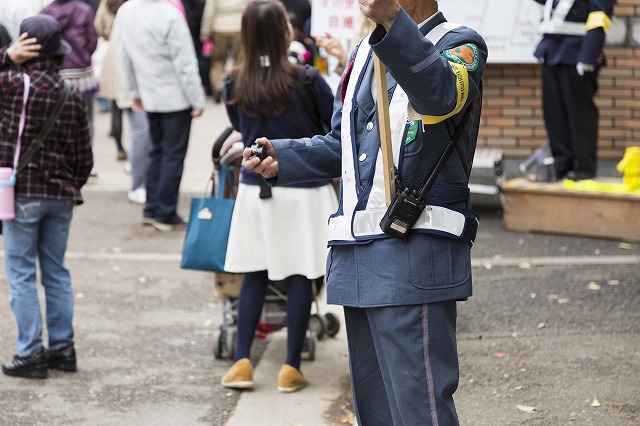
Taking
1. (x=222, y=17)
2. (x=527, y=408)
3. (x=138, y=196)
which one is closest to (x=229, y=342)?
(x=527, y=408)

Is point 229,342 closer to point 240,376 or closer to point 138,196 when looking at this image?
point 240,376

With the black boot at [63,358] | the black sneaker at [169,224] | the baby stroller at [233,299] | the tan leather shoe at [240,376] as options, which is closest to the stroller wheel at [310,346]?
the baby stroller at [233,299]

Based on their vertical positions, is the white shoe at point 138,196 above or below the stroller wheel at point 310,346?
below

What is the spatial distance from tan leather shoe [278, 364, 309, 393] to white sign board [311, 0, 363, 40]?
334 centimetres

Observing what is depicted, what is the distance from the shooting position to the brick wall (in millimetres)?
9125

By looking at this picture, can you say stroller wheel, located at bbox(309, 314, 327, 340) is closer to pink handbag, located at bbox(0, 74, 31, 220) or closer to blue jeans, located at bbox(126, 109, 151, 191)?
pink handbag, located at bbox(0, 74, 31, 220)

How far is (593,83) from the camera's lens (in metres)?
8.48

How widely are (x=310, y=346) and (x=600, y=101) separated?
4.62 metres

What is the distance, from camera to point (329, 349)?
6.01m

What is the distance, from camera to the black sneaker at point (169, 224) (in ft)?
29.5

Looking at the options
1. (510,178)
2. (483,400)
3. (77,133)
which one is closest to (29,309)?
(77,133)

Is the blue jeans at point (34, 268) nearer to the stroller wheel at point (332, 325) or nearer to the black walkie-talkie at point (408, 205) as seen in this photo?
the stroller wheel at point (332, 325)

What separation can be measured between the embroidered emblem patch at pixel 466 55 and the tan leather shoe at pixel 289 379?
8.88 feet

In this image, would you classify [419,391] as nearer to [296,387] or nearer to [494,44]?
[296,387]
